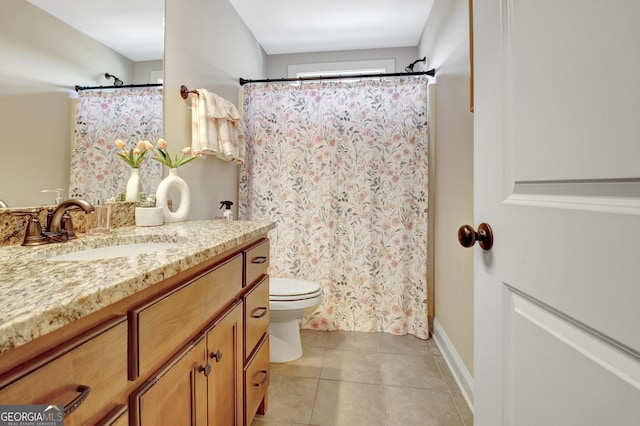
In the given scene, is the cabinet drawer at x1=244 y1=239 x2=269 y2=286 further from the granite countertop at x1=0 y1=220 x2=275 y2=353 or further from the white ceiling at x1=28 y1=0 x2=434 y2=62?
the white ceiling at x1=28 y1=0 x2=434 y2=62

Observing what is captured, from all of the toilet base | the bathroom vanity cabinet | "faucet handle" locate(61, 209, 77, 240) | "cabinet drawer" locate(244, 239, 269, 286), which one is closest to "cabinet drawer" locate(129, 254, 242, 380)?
the bathroom vanity cabinet

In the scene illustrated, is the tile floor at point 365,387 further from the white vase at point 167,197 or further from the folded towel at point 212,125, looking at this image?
the folded towel at point 212,125

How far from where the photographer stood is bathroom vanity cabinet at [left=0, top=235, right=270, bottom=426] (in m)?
0.41

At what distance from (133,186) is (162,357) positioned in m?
1.00

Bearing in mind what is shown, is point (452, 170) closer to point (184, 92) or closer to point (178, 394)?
point (184, 92)

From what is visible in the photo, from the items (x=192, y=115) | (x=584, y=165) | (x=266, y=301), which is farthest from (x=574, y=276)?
(x=192, y=115)

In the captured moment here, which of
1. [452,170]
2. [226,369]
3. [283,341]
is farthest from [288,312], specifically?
[452,170]

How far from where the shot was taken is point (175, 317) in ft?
2.29

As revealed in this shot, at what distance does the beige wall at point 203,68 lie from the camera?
1619 mm

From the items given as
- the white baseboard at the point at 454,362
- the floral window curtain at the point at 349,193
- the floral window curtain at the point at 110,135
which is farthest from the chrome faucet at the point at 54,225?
the white baseboard at the point at 454,362

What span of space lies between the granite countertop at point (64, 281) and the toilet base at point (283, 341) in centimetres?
113

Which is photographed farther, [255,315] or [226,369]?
[255,315]

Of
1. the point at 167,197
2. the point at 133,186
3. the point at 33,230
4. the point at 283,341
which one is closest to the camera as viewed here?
the point at 33,230

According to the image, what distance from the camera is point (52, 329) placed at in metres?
0.39
